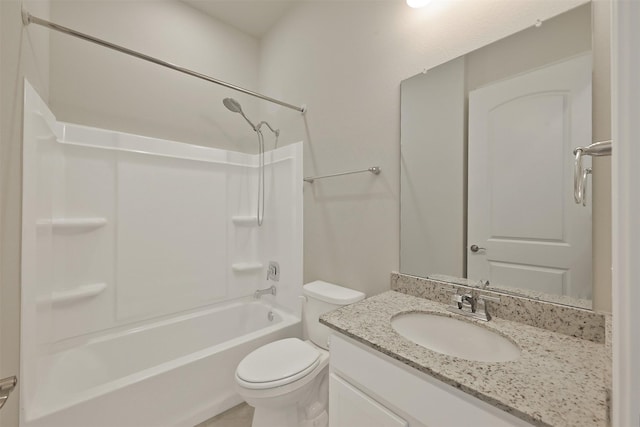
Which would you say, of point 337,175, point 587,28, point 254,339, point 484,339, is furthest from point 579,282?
point 254,339

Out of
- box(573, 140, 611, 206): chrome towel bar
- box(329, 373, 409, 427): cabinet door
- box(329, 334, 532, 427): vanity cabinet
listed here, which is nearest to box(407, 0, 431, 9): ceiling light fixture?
box(573, 140, 611, 206): chrome towel bar

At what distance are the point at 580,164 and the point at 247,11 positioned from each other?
2.52 metres

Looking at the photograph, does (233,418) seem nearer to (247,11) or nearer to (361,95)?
(361,95)

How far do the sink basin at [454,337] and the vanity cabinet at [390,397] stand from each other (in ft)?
0.73

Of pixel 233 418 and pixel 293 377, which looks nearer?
pixel 293 377

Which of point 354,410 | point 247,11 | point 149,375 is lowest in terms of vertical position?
point 149,375

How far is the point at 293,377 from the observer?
121 centimetres

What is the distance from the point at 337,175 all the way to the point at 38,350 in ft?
5.89

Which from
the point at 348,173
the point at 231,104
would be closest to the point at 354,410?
the point at 348,173

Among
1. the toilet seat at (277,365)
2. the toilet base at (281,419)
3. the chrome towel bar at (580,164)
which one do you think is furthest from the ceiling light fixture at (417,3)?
the toilet base at (281,419)

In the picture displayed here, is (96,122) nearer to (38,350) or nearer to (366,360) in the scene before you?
(38,350)

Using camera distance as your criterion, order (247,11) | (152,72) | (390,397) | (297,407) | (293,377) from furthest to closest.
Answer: (247,11) < (152,72) < (297,407) < (293,377) < (390,397)

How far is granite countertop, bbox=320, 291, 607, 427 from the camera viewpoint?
0.53 meters

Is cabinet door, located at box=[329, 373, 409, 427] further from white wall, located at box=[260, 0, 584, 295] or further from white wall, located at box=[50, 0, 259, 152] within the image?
white wall, located at box=[50, 0, 259, 152]
